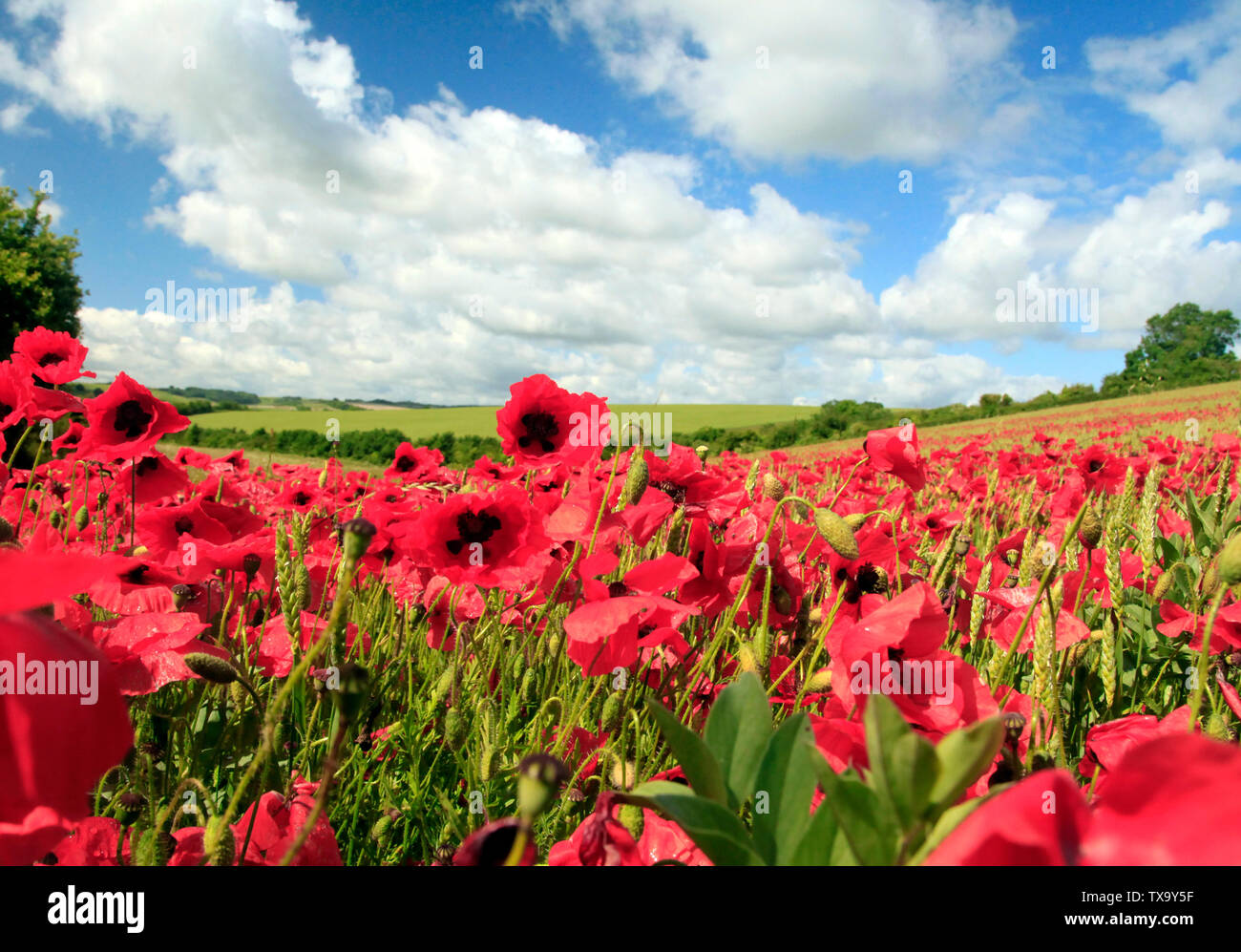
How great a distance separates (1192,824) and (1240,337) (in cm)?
7796

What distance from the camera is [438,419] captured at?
38625 mm

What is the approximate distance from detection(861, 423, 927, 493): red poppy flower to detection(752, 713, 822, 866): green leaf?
1.23 m

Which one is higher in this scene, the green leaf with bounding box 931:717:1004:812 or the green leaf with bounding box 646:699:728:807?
the green leaf with bounding box 931:717:1004:812

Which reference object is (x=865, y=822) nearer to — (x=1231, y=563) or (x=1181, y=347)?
(x=1231, y=563)

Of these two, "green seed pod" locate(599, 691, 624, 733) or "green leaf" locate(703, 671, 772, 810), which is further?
"green seed pod" locate(599, 691, 624, 733)

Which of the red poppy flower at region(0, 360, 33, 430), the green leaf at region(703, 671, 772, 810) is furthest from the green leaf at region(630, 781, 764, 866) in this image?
the red poppy flower at region(0, 360, 33, 430)

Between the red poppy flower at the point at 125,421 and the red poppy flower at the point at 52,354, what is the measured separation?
12.0 inches

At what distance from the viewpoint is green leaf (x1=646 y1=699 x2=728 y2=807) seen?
1.55 feet

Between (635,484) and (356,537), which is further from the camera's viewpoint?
(635,484)

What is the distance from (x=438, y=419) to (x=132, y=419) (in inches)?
1489

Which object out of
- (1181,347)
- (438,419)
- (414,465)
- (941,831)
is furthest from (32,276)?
(1181,347)

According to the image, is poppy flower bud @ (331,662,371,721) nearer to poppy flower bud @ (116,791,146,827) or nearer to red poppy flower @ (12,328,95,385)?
poppy flower bud @ (116,791,146,827)
